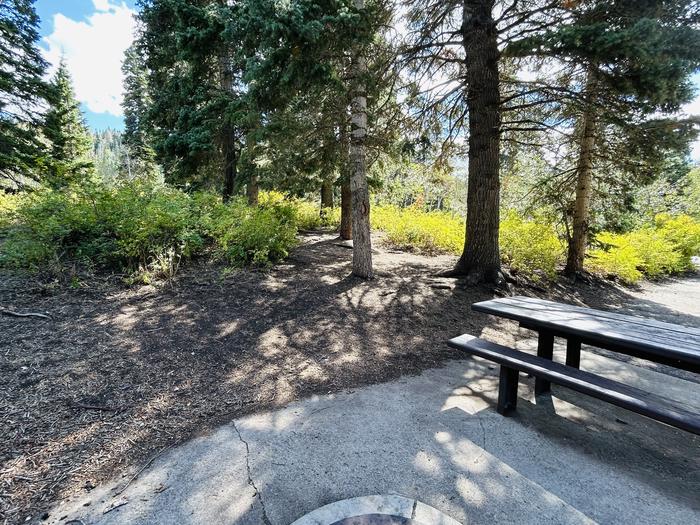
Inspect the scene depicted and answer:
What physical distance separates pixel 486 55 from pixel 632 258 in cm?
630

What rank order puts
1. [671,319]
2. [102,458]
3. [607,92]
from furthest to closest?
1. [671,319]
2. [607,92]
3. [102,458]

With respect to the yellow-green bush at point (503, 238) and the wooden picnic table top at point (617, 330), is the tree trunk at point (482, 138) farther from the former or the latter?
the wooden picnic table top at point (617, 330)

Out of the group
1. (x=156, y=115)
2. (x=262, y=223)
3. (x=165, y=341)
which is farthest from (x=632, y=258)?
(x=156, y=115)

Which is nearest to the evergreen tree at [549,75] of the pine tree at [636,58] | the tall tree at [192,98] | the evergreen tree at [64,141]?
the pine tree at [636,58]

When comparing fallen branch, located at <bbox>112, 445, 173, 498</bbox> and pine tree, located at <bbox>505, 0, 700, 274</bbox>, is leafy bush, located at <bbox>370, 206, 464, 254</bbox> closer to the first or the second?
pine tree, located at <bbox>505, 0, 700, 274</bbox>

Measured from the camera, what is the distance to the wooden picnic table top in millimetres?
2080

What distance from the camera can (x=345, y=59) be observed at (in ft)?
19.0

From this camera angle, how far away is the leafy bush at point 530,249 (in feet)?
23.4

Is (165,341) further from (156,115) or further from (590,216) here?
(590,216)

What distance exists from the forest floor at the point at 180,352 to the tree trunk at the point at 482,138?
2.56ft

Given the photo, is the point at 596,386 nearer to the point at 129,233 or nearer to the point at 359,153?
the point at 359,153

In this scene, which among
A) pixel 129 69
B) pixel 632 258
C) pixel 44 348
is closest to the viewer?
pixel 44 348

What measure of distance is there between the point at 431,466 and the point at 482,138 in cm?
534

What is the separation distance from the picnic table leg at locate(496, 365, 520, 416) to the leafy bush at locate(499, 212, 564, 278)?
15.9ft
